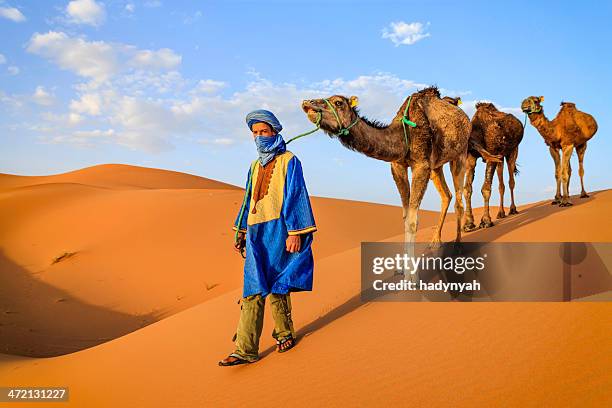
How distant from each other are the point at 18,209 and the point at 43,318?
9146 mm

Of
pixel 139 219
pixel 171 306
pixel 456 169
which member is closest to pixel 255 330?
pixel 456 169

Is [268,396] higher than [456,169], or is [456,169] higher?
[456,169]

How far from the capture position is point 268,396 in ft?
11.8

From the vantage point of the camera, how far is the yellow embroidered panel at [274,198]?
14.0 ft

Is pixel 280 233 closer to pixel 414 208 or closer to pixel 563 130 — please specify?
pixel 414 208

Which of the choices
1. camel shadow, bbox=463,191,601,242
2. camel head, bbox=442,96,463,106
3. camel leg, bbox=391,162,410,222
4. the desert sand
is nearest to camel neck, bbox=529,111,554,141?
camel shadow, bbox=463,191,601,242

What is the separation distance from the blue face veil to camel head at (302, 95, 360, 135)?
2.17 ft

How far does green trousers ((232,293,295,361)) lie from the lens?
425cm

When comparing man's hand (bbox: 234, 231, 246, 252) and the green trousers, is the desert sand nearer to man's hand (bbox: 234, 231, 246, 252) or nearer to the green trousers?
the green trousers

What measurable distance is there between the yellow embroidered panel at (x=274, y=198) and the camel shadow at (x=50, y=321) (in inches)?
277

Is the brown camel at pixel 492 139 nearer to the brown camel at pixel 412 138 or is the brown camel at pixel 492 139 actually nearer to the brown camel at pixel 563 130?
the brown camel at pixel 563 130

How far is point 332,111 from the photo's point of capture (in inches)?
195

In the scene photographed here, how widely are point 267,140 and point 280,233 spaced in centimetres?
90

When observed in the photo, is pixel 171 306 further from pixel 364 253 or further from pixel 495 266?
pixel 495 266
